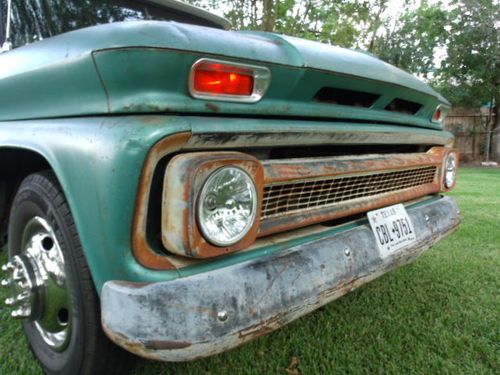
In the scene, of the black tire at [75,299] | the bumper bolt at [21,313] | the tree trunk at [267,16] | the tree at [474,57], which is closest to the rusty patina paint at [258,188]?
the black tire at [75,299]

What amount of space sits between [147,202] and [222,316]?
365 millimetres

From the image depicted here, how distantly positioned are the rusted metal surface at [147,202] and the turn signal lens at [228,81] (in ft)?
0.56

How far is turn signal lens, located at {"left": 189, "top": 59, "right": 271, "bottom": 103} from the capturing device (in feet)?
3.84

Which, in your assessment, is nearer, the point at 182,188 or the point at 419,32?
the point at 182,188

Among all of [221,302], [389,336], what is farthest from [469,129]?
[221,302]

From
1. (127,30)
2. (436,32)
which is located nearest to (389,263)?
(127,30)

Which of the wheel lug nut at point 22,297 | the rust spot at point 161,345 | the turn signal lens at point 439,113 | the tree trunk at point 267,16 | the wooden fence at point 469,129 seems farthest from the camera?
the wooden fence at point 469,129

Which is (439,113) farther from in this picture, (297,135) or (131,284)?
(131,284)

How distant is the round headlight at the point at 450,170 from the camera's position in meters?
2.43

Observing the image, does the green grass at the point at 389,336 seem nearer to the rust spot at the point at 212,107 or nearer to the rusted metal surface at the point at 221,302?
the rusted metal surface at the point at 221,302

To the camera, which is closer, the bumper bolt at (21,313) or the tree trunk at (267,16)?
the bumper bolt at (21,313)

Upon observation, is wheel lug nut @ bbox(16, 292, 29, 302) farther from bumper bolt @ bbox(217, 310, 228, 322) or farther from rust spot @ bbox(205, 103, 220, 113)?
rust spot @ bbox(205, 103, 220, 113)

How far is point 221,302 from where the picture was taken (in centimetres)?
109

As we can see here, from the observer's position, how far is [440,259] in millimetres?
3084
